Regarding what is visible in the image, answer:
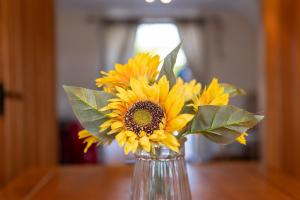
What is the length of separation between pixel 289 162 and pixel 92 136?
136 cm

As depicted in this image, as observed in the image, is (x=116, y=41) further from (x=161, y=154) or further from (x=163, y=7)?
(x=161, y=154)

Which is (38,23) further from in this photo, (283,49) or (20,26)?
(283,49)

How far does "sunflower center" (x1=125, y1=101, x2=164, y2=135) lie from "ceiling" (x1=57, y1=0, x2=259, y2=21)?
4.69 metres

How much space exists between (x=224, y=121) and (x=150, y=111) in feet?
0.40

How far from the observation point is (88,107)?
61cm

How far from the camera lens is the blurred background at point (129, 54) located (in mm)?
1594

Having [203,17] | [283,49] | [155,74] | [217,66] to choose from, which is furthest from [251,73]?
[155,74]

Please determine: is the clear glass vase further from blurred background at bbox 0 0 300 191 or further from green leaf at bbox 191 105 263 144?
blurred background at bbox 0 0 300 191

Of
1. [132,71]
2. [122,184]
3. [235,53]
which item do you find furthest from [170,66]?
[235,53]

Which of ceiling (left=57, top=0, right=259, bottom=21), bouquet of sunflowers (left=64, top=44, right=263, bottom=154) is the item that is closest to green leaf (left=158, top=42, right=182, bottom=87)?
bouquet of sunflowers (left=64, top=44, right=263, bottom=154)

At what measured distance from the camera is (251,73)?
5.88 m

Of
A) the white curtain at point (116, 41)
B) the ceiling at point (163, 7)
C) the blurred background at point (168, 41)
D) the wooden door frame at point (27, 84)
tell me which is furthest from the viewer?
the white curtain at point (116, 41)

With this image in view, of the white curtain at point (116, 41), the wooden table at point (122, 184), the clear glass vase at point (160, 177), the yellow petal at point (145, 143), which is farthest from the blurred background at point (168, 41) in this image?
the yellow petal at point (145, 143)

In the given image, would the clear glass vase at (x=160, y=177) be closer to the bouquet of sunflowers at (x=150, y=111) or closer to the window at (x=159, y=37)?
the bouquet of sunflowers at (x=150, y=111)
